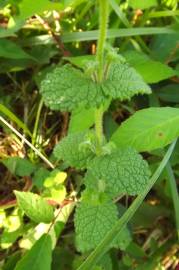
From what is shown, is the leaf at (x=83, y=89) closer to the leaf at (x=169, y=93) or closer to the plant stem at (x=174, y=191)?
the plant stem at (x=174, y=191)

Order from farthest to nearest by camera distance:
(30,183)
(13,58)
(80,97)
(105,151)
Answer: (13,58)
(30,183)
(105,151)
(80,97)

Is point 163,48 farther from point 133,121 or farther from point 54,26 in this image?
point 133,121

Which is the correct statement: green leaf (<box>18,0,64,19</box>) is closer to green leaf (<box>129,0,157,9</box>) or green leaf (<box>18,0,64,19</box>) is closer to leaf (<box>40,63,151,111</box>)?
green leaf (<box>129,0,157,9</box>)

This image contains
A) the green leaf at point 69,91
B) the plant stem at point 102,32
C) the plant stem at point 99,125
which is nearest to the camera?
the plant stem at point 102,32

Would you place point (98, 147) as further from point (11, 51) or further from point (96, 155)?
point (11, 51)

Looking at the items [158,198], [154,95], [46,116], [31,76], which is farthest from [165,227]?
[31,76]

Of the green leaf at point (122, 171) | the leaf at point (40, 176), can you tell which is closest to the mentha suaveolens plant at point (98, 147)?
the green leaf at point (122, 171)

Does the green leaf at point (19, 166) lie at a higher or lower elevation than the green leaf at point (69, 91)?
lower

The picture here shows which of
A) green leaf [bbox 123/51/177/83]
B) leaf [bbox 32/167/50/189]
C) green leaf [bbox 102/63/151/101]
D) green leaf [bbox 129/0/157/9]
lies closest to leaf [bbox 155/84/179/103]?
green leaf [bbox 123/51/177/83]
